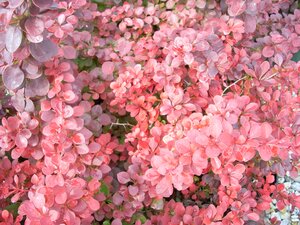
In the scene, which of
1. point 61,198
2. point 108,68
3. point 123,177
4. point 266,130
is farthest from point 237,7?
point 61,198

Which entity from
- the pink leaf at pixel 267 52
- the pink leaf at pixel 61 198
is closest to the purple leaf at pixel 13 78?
the pink leaf at pixel 61 198

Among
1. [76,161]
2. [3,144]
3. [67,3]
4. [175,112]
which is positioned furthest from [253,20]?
[3,144]

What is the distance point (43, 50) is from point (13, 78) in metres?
0.13

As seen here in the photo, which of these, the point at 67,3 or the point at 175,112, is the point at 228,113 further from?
the point at 67,3

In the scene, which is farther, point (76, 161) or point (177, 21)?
point (177, 21)

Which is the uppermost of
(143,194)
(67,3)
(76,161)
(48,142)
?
(67,3)

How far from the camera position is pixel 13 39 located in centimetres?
120

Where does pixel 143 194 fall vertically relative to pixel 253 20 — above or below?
below

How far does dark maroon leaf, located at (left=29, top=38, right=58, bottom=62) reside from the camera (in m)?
1.26

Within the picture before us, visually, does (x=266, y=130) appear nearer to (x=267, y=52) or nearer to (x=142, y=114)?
(x=142, y=114)

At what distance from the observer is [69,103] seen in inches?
58.1

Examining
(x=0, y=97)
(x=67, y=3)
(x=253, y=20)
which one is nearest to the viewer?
(x=0, y=97)

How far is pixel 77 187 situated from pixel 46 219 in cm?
13

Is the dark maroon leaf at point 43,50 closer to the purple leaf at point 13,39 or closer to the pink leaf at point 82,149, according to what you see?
the purple leaf at point 13,39
